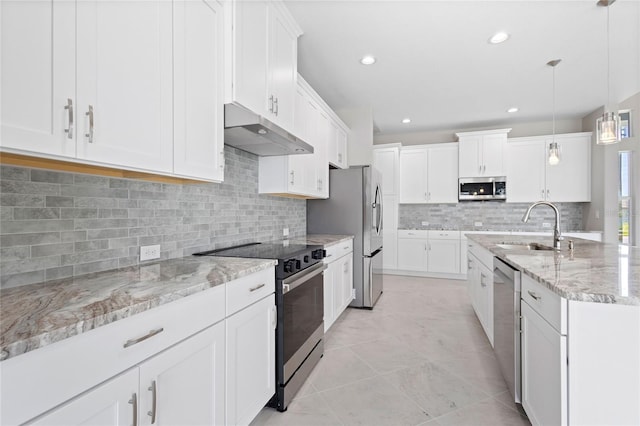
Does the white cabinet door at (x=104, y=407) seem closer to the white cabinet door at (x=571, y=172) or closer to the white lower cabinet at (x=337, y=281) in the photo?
the white lower cabinet at (x=337, y=281)

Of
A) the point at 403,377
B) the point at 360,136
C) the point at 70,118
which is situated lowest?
the point at 403,377

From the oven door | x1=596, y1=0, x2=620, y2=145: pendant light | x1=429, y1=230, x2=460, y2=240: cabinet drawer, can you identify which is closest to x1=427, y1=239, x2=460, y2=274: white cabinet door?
x1=429, y1=230, x2=460, y2=240: cabinet drawer

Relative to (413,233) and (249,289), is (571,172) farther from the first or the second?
(249,289)

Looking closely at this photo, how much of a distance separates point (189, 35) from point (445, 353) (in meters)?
2.88

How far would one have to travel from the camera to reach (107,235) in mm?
1424

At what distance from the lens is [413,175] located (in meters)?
5.78

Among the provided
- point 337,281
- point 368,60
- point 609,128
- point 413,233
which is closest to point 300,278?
point 337,281

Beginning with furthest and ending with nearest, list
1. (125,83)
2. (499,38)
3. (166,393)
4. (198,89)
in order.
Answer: (499,38) → (198,89) → (125,83) → (166,393)

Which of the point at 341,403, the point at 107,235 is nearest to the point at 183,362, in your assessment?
the point at 107,235

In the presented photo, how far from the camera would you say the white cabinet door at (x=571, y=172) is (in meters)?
4.88

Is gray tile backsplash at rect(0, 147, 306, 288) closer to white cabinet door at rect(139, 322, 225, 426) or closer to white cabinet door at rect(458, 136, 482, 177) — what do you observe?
white cabinet door at rect(139, 322, 225, 426)

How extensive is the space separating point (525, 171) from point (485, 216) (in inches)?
39.3

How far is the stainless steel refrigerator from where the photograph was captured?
3609 mm

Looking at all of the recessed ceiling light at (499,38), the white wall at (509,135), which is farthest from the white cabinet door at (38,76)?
the white wall at (509,135)
